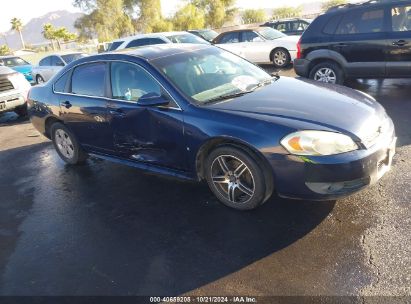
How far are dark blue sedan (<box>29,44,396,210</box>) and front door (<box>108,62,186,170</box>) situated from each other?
1cm

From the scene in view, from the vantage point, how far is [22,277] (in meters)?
3.32

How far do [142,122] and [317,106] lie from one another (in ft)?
6.03

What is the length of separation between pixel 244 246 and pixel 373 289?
1.06 metres

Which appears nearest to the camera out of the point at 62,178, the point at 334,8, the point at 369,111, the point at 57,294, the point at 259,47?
the point at 57,294

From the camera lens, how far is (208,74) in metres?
4.43

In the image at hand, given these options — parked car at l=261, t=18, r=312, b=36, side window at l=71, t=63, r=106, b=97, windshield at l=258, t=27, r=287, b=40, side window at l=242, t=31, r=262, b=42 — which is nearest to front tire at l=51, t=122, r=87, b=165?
side window at l=71, t=63, r=106, b=97

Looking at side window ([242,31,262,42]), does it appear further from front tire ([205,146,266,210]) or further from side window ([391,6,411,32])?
front tire ([205,146,266,210])

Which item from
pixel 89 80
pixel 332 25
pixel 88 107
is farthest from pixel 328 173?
pixel 332 25

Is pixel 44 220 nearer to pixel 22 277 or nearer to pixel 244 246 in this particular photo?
pixel 22 277

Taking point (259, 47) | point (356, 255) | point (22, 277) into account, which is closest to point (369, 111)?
point (356, 255)

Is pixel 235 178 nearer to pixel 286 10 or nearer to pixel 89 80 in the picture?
pixel 89 80

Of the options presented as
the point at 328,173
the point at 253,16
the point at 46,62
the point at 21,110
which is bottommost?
the point at 21,110

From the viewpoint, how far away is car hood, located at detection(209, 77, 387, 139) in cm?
349

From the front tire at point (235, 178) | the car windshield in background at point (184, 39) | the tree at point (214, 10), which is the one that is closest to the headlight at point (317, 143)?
the front tire at point (235, 178)
